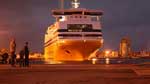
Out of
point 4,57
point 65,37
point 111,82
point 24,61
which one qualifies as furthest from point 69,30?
point 111,82

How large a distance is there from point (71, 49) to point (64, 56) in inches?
77.7

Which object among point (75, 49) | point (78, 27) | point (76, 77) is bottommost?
point (76, 77)

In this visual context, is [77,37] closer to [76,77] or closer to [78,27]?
[78,27]

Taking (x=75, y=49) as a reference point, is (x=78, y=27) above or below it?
above

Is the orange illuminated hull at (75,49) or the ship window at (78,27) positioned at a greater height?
the ship window at (78,27)

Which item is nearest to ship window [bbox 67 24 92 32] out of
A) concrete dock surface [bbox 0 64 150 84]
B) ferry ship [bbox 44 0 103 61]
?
ferry ship [bbox 44 0 103 61]

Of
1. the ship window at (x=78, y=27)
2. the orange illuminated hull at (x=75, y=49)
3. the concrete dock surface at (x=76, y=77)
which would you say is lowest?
the concrete dock surface at (x=76, y=77)

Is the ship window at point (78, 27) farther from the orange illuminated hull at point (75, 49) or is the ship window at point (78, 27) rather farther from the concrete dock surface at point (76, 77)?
the concrete dock surface at point (76, 77)

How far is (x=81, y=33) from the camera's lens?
86938 mm

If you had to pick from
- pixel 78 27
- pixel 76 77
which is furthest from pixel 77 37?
pixel 76 77

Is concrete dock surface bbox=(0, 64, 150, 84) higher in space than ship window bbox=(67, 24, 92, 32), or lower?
lower

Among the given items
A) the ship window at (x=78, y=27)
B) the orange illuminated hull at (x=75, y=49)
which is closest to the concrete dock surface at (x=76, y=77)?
Answer: the orange illuminated hull at (x=75, y=49)

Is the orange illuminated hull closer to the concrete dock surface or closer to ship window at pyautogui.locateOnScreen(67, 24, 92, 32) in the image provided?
ship window at pyautogui.locateOnScreen(67, 24, 92, 32)

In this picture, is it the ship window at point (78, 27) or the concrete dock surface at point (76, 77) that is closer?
the concrete dock surface at point (76, 77)
